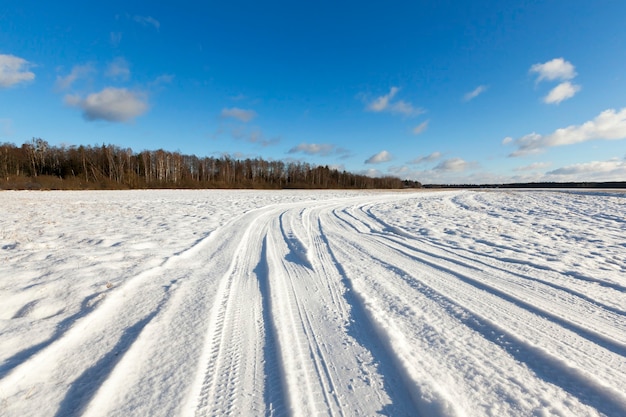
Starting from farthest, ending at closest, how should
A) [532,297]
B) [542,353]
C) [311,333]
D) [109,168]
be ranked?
[109,168] → [532,297] → [311,333] → [542,353]

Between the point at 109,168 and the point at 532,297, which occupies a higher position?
the point at 109,168

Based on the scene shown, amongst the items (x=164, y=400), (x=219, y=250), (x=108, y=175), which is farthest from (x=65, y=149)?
(x=164, y=400)

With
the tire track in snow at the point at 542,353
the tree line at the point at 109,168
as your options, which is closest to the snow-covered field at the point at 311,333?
the tire track in snow at the point at 542,353

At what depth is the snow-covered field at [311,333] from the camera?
1830mm

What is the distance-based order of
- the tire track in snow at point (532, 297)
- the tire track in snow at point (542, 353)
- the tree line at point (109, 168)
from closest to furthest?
the tire track in snow at point (542, 353)
the tire track in snow at point (532, 297)
the tree line at point (109, 168)

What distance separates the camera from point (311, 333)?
265 centimetres

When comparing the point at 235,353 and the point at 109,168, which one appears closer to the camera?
the point at 235,353

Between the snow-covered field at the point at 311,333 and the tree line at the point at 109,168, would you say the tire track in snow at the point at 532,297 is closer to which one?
the snow-covered field at the point at 311,333

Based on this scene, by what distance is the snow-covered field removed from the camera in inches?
72.1

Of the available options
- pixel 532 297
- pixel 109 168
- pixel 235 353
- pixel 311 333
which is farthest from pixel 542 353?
pixel 109 168

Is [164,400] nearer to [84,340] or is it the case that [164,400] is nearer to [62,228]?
[84,340]

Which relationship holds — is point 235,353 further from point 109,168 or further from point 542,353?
point 109,168

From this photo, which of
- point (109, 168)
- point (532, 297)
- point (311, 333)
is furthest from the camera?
point (109, 168)

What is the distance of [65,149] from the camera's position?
58.8m
